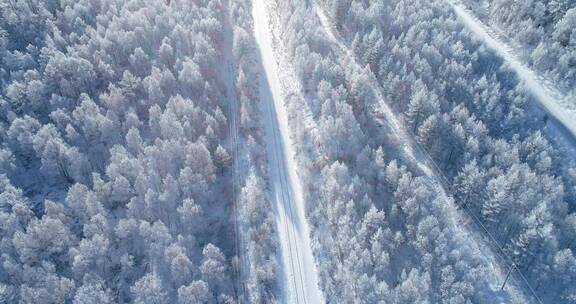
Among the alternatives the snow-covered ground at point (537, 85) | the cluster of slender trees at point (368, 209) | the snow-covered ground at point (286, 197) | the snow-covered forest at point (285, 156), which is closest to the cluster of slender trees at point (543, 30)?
the snow-covered forest at point (285, 156)

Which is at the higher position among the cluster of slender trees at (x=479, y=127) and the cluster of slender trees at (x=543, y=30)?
the cluster of slender trees at (x=543, y=30)

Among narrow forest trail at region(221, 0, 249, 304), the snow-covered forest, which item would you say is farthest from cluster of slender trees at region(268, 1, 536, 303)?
narrow forest trail at region(221, 0, 249, 304)

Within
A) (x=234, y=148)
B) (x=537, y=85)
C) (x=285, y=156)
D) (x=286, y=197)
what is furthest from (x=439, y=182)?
(x=234, y=148)

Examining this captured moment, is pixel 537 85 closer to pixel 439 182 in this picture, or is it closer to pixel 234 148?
pixel 439 182

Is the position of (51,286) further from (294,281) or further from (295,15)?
(295,15)

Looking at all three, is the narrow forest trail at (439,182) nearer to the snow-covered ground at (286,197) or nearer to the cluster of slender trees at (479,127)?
the cluster of slender trees at (479,127)

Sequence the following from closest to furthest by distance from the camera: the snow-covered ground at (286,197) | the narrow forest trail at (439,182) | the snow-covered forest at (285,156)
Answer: the snow-covered forest at (285,156), the snow-covered ground at (286,197), the narrow forest trail at (439,182)
